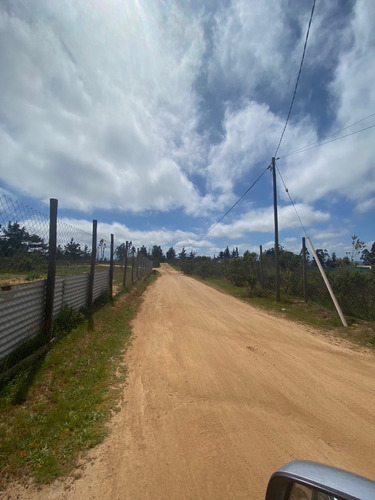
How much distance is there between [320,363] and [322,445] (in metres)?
2.45

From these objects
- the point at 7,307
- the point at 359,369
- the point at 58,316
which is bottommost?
the point at 359,369

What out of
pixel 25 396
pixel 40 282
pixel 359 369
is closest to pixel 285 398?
pixel 359 369

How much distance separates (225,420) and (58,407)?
6.42 feet

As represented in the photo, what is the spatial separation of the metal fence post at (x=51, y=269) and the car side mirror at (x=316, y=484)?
4851 mm

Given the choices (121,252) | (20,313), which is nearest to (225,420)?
(20,313)

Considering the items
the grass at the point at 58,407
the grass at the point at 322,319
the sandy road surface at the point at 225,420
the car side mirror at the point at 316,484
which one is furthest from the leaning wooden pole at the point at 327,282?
the car side mirror at the point at 316,484

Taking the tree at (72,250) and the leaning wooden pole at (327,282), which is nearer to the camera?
the tree at (72,250)

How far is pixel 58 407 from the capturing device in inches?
118

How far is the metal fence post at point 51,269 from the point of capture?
16.0 feet

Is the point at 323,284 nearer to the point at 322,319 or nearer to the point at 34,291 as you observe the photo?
the point at 322,319

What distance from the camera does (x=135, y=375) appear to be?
399 centimetres

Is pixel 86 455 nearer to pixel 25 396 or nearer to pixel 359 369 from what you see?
pixel 25 396

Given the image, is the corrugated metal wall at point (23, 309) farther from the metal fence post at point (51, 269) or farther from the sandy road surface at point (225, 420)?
the sandy road surface at point (225, 420)

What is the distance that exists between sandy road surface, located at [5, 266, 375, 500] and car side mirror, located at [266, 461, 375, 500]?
1172 millimetres
